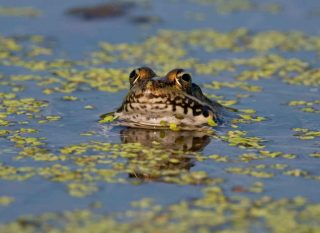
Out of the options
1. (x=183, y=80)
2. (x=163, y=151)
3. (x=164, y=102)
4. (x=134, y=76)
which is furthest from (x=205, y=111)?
(x=163, y=151)

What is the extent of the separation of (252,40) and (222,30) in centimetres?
108

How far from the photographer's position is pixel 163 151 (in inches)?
384

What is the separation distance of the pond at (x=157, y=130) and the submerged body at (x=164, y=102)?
0.83 feet

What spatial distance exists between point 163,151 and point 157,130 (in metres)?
1.16

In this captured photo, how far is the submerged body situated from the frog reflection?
23cm

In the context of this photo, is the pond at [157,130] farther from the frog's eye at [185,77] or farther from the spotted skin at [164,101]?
the frog's eye at [185,77]

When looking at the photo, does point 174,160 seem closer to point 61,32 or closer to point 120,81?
point 120,81

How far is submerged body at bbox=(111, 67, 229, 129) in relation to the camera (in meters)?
10.8

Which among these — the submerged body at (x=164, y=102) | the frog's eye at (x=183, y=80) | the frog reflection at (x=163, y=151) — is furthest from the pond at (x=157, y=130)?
the frog's eye at (x=183, y=80)

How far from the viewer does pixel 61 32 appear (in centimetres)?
1778

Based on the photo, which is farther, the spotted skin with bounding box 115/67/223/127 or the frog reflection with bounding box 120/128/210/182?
the spotted skin with bounding box 115/67/223/127

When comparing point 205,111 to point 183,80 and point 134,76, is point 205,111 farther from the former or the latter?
point 134,76

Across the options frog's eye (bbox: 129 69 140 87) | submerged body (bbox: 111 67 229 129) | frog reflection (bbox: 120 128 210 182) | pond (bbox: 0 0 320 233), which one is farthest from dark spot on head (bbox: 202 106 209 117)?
frog's eye (bbox: 129 69 140 87)

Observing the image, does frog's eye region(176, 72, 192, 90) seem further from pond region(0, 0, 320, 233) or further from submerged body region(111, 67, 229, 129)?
pond region(0, 0, 320, 233)
